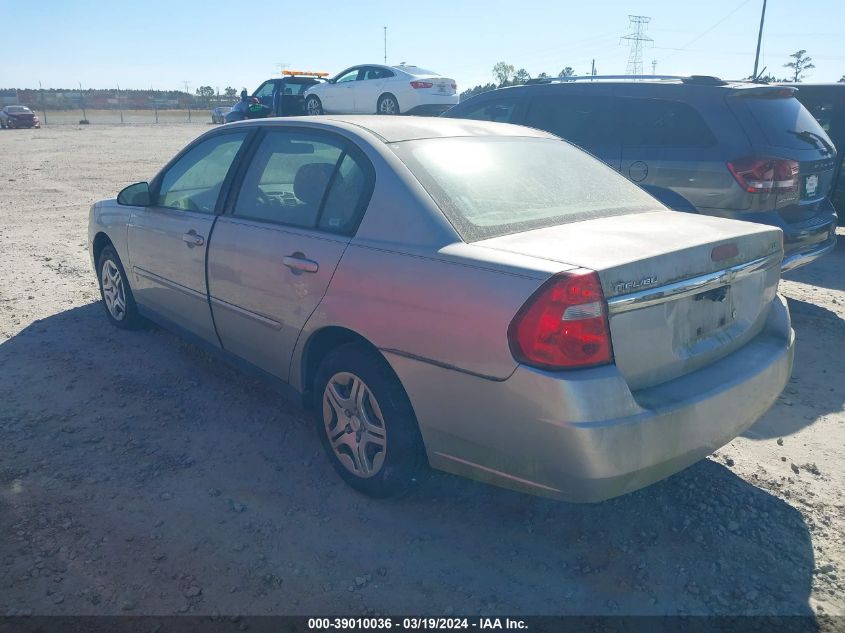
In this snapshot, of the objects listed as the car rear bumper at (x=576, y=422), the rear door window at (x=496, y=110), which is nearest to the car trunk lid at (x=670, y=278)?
the car rear bumper at (x=576, y=422)

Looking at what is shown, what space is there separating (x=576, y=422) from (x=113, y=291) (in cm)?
431

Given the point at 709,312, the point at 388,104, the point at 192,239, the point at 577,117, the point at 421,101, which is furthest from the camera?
the point at 388,104

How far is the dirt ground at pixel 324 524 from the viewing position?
2.53 meters

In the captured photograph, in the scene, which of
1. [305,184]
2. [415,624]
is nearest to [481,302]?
[415,624]

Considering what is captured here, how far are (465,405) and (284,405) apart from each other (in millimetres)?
1886

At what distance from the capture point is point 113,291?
210 inches

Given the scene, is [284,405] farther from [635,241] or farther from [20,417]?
[635,241]

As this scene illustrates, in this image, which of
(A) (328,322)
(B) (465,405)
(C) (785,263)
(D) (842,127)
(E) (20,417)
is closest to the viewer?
(B) (465,405)

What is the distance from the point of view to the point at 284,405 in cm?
411

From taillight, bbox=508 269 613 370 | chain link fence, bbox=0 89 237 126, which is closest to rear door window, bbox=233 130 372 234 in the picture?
taillight, bbox=508 269 613 370

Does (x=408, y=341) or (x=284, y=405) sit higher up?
(x=408, y=341)

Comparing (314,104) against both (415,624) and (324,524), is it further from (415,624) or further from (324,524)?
(415,624)

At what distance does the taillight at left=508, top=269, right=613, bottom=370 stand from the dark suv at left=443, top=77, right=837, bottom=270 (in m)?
3.51

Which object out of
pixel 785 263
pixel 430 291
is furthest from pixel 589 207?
pixel 785 263
